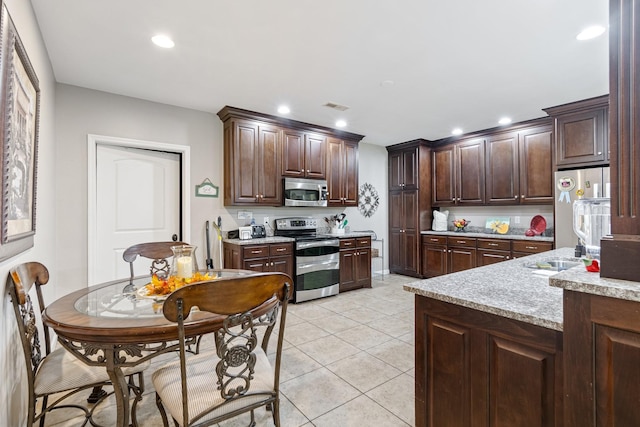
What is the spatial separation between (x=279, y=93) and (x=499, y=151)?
11.6 feet

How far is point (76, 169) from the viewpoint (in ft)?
10.6

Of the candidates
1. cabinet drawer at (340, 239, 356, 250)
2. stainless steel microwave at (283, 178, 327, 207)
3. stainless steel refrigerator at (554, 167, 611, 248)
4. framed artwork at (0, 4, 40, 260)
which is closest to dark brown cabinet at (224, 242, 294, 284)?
stainless steel microwave at (283, 178, 327, 207)

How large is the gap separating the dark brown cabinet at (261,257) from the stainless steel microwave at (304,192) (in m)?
0.68

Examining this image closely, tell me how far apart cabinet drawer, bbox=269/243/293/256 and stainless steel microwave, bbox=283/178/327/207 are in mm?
620

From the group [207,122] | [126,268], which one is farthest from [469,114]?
[126,268]

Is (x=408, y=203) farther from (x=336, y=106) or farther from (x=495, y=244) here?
(x=336, y=106)

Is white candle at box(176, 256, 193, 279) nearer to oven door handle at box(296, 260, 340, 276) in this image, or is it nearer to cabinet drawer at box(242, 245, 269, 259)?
cabinet drawer at box(242, 245, 269, 259)

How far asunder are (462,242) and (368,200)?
1829 millimetres

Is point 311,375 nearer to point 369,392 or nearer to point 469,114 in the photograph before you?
point 369,392

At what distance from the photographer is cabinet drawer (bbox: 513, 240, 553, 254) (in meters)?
4.10

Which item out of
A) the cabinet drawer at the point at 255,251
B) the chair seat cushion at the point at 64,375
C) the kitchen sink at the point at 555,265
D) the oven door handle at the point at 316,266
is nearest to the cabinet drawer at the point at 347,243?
the oven door handle at the point at 316,266

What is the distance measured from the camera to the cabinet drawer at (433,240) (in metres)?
5.25

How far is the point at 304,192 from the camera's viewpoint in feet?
15.0

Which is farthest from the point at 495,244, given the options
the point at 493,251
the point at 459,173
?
the point at 459,173
